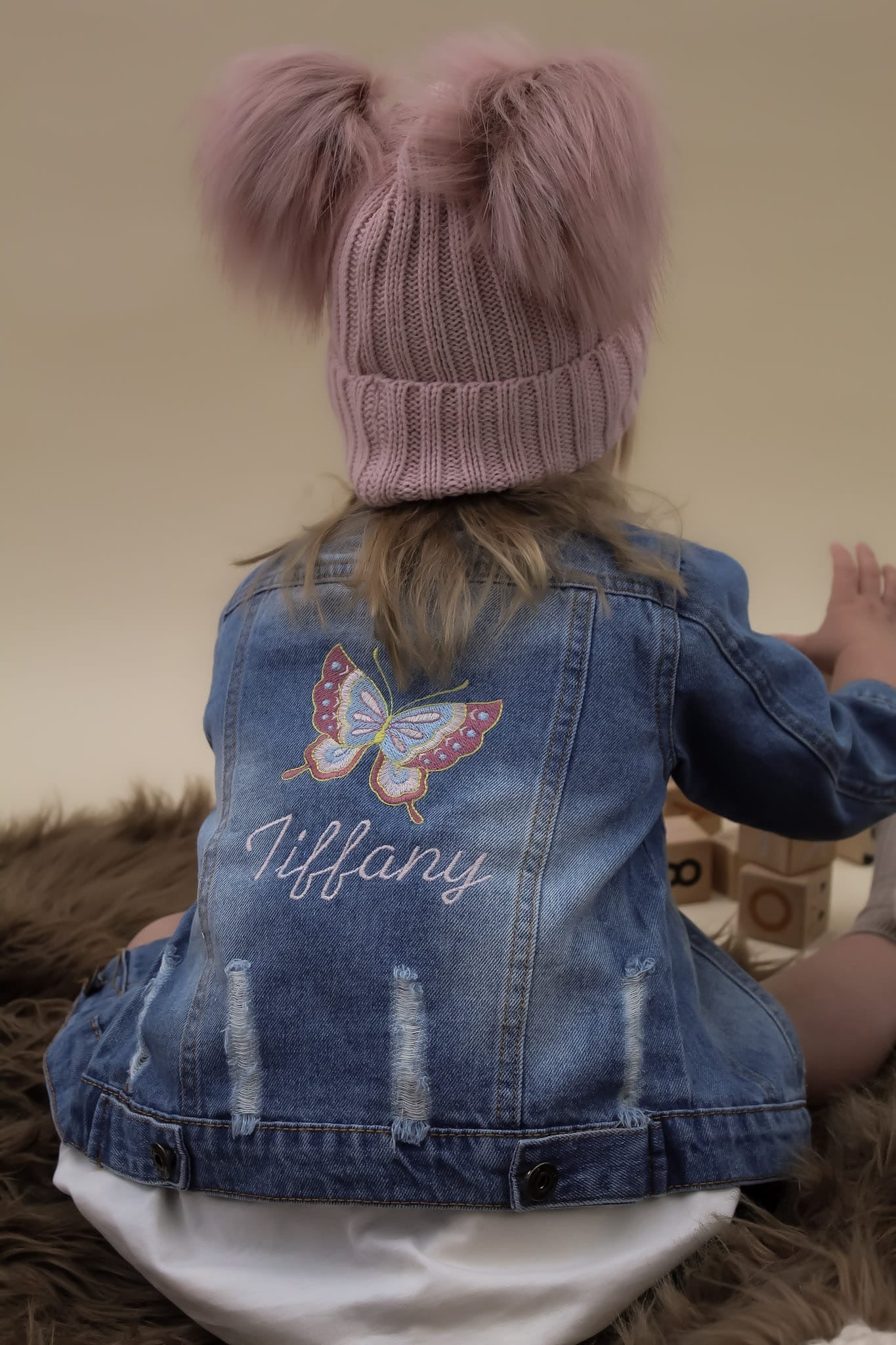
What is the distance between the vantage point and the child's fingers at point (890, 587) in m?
1.18

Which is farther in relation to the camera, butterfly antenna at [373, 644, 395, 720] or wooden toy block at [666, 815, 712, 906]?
wooden toy block at [666, 815, 712, 906]

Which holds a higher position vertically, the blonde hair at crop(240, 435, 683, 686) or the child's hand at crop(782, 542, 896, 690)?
the blonde hair at crop(240, 435, 683, 686)

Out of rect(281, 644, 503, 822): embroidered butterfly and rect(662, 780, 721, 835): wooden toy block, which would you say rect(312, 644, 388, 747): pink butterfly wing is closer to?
rect(281, 644, 503, 822): embroidered butterfly

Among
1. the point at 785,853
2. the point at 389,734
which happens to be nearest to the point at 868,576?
the point at 785,853

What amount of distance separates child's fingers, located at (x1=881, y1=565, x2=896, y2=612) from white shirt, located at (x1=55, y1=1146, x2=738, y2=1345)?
1.79 ft

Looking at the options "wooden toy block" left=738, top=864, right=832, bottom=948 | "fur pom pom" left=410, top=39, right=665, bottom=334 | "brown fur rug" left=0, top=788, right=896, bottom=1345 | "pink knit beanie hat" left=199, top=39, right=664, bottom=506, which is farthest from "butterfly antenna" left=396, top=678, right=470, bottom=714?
"wooden toy block" left=738, top=864, right=832, bottom=948

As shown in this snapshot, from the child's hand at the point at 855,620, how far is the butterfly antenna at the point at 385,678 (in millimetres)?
449

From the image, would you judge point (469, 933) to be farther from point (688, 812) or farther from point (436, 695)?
point (688, 812)

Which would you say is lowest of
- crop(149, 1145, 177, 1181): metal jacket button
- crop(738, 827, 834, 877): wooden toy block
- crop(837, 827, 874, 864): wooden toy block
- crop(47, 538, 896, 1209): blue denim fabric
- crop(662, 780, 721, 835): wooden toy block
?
crop(837, 827, 874, 864): wooden toy block

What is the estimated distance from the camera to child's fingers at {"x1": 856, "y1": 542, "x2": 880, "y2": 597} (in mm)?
1188

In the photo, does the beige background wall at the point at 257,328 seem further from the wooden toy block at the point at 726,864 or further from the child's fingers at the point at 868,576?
the child's fingers at the point at 868,576

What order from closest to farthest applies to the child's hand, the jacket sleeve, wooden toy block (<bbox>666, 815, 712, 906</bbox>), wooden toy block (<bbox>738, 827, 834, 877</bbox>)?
the jacket sleeve → the child's hand → wooden toy block (<bbox>738, 827, 834, 877</bbox>) → wooden toy block (<bbox>666, 815, 712, 906</bbox>)

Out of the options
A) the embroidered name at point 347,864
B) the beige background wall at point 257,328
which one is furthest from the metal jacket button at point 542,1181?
the beige background wall at point 257,328

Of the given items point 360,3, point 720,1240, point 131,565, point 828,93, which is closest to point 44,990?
point 720,1240
